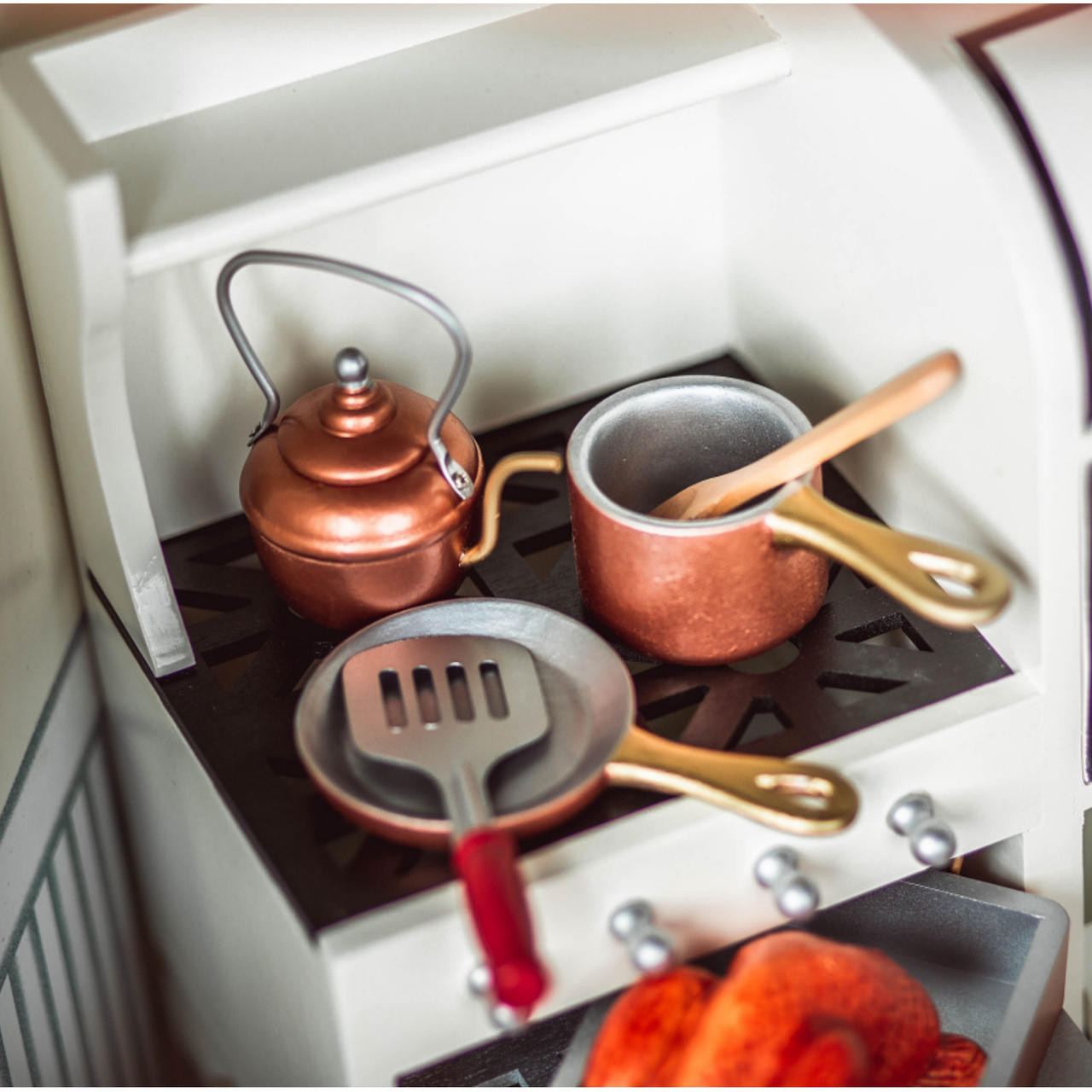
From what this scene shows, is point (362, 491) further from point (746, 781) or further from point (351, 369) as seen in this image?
point (746, 781)

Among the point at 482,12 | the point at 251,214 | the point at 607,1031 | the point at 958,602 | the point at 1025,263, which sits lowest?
the point at 607,1031

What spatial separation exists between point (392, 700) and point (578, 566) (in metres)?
0.12

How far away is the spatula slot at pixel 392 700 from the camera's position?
698mm

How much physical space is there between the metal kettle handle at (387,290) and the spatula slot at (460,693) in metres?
0.08

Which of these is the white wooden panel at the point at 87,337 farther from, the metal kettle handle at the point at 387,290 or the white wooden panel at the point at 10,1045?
the white wooden panel at the point at 10,1045

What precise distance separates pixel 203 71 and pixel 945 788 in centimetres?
47

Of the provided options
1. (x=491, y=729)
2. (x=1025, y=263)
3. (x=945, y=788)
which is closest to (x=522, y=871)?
(x=491, y=729)

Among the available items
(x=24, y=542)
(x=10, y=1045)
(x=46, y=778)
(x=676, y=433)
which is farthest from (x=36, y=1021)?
(x=676, y=433)

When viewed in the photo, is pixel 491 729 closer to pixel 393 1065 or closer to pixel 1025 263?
pixel 393 1065

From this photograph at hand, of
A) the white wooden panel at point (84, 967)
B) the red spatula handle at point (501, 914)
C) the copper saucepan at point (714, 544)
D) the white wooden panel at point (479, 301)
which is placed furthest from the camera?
the white wooden panel at point (84, 967)

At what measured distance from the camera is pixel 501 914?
581mm

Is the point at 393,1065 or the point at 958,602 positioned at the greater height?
the point at 958,602

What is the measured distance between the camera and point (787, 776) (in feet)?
2.15

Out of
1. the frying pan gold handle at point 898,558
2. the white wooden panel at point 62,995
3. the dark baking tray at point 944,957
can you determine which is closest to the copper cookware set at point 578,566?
the frying pan gold handle at point 898,558
